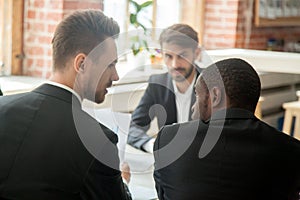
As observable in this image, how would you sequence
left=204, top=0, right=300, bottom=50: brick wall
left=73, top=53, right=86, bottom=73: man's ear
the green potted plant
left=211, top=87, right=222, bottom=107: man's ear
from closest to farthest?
left=73, top=53, right=86, bottom=73: man's ear, left=211, top=87, right=222, bottom=107: man's ear, the green potted plant, left=204, top=0, right=300, bottom=50: brick wall

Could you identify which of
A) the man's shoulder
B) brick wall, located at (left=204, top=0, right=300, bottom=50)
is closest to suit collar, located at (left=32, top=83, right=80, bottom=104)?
the man's shoulder

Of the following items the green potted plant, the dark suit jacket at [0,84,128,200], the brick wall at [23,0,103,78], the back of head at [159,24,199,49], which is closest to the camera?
the dark suit jacket at [0,84,128,200]

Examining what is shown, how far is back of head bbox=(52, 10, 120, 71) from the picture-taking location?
5.87ft

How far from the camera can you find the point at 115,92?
3775 millimetres

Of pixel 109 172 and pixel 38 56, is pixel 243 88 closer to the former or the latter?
pixel 109 172

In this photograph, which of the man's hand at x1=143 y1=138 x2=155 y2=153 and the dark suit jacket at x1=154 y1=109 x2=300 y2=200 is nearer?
the dark suit jacket at x1=154 y1=109 x2=300 y2=200

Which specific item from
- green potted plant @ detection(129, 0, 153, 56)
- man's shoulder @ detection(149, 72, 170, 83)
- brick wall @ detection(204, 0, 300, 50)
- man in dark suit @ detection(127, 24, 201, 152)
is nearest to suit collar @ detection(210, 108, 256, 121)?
man in dark suit @ detection(127, 24, 201, 152)

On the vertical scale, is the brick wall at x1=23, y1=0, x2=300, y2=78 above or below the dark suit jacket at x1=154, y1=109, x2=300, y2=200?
above

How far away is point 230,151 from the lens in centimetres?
181

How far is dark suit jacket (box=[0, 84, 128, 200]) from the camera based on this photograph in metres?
1.64

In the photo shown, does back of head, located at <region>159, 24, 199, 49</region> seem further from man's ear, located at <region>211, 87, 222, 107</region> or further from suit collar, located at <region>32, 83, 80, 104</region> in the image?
suit collar, located at <region>32, 83, 80, 104</region>

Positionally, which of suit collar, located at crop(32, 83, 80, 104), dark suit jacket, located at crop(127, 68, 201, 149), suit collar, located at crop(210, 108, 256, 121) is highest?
suit collar, located at crop(32, 83, 80, 104)

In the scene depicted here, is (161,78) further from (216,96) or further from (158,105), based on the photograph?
(216,96)

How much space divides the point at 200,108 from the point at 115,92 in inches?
71.1
